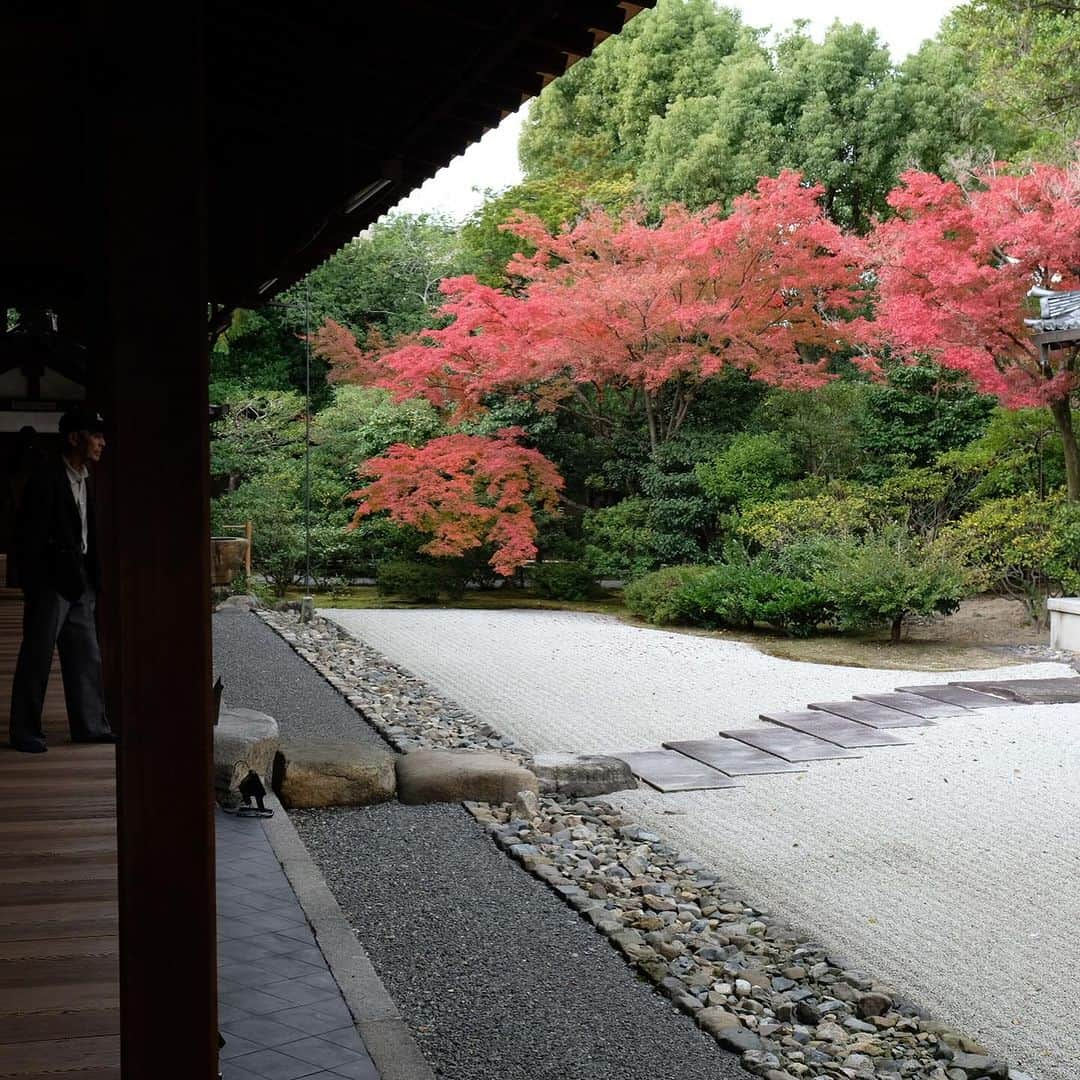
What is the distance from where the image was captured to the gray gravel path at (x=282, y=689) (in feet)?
23.6

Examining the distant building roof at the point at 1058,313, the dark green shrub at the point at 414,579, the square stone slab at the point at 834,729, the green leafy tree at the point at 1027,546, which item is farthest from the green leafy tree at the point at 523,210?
the square stone slab at the point at 834,729

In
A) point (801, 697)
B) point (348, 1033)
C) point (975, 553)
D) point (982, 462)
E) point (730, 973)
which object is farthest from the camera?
point (982, 462)

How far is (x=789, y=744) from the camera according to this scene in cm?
700

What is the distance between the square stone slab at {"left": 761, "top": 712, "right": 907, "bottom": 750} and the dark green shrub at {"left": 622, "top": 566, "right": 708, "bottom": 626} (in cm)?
531

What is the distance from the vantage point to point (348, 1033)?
9.20 ft

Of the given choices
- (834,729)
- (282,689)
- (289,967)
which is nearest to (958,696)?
(834,729)

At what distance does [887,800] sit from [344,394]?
519 inches

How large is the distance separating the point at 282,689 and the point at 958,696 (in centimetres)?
479

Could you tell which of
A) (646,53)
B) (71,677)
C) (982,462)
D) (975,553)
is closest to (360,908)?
(71,677)

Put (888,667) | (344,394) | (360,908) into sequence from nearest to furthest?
(360,908), (888,667), (344,394)

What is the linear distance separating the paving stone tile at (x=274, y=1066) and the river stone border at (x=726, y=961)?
43.7 inches

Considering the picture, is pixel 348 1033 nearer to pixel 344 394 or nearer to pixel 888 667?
pixel 888 667

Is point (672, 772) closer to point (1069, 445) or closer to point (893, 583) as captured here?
point (893, 583)

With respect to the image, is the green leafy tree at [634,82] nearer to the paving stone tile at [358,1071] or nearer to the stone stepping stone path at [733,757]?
the stone stepping stone path at [733,757]
